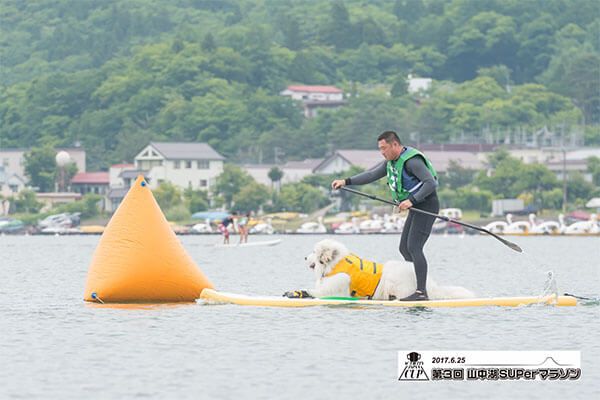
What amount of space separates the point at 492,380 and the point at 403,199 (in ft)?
19.5

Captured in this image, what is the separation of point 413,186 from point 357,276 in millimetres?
1604

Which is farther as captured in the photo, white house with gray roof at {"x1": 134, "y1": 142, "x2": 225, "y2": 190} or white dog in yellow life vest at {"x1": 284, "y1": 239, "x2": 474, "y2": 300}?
white house with gray roof at {"x1": 134, "y1": 142, "x2": 225, "y2": 190}

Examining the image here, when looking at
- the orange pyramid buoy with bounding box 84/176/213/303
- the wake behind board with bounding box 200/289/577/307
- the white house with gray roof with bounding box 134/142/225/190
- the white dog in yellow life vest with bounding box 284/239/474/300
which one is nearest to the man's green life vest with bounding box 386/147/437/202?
the white dog in yellow life vest with bounding box 284/239/474/300

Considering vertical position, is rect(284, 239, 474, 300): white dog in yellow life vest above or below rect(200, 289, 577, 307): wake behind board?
above

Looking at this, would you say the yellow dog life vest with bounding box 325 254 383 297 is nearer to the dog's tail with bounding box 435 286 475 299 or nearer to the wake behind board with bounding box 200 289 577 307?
the wake behind board with bounding box 200 289 577 307

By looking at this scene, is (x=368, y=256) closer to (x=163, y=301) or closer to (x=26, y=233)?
(x=163, y=301)

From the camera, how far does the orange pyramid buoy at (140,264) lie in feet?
77.5

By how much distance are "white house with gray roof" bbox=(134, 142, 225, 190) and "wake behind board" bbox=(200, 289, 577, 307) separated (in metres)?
125

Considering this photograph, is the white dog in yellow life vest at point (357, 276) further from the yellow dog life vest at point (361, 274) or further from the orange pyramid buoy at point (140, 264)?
the orange pyramid buoy at point (140, 264)

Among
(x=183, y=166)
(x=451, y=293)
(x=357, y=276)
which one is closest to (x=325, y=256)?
(x=357, y=276)

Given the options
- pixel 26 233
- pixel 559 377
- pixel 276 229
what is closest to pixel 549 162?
pixel 276 229

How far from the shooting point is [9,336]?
20.5m

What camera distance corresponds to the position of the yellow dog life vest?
22203mm

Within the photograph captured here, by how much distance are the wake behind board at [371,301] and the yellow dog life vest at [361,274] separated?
24 centimetres
